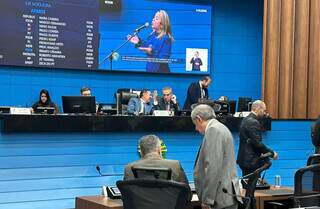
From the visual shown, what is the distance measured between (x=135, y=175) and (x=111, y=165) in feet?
9.10

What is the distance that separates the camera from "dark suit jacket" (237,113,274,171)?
6.21m

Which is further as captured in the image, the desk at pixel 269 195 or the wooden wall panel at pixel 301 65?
the wooden wall panel at pixel 301 65

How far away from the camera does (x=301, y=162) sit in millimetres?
7770

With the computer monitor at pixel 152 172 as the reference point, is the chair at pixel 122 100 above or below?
above

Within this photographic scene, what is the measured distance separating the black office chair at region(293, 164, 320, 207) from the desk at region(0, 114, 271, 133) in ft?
10.1

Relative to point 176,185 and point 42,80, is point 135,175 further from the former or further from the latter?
point 42,80

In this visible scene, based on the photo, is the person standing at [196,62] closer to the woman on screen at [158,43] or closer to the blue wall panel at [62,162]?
the woman on screen at [158,43]

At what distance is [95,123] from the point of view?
6172 millimetres

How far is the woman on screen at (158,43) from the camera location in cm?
1019

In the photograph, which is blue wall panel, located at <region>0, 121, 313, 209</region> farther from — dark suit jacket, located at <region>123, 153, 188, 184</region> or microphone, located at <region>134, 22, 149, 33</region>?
microphone, located at <region>134, 22, 149, 33</region>

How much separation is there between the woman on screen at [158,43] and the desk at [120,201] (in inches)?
225

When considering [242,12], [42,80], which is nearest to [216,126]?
[42,80]

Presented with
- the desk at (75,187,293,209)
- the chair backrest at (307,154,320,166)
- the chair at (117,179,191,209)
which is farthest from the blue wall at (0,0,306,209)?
the chair backrest at (307,154,320,166)

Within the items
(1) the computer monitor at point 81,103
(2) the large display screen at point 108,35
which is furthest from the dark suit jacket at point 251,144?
(2) the large display screen at point 108,35
